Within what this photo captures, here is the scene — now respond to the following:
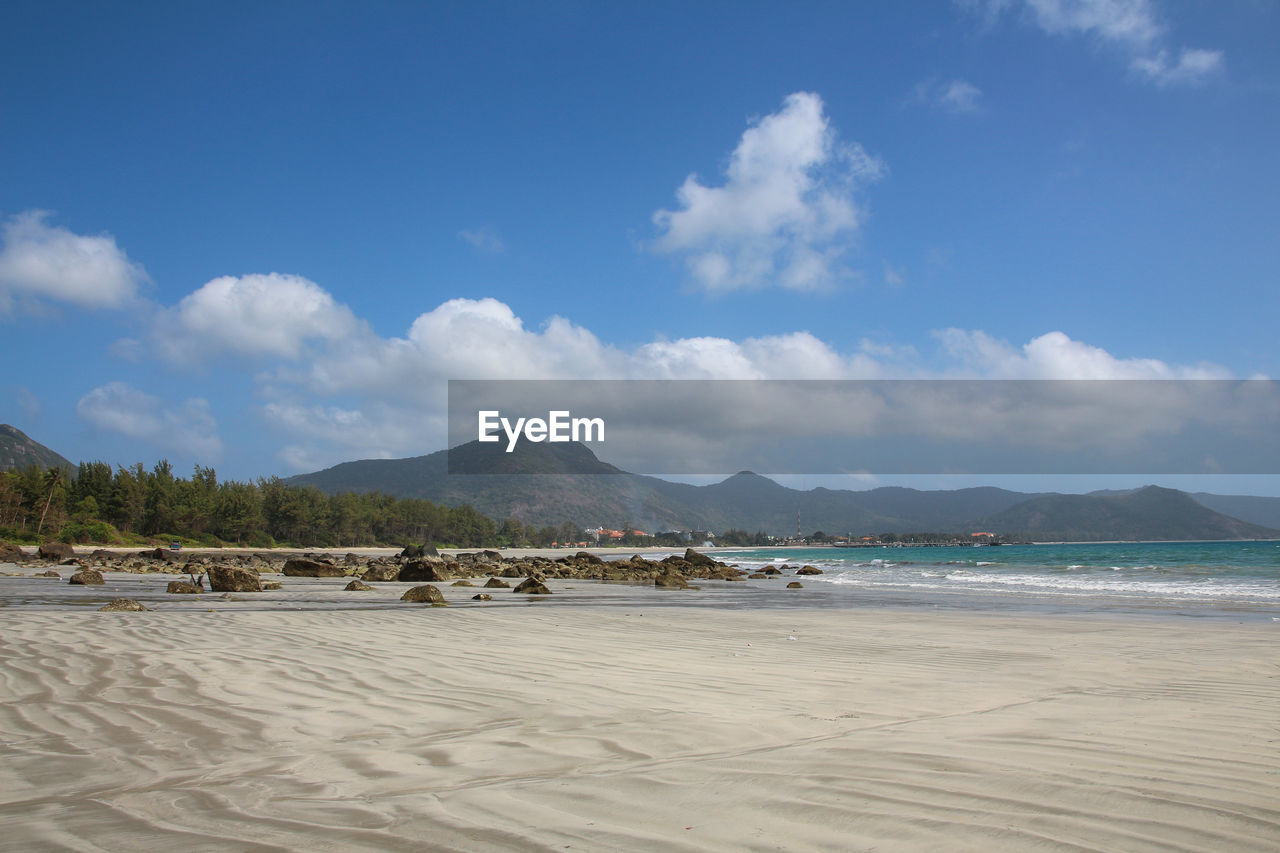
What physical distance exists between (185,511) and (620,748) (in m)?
82.5

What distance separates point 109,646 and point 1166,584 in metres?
31.0

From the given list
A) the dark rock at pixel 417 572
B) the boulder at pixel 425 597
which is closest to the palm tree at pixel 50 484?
the dark rock at pixel 417 572

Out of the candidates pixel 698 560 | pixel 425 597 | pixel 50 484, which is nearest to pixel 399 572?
pixel 425 597

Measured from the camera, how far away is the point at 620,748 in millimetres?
4105

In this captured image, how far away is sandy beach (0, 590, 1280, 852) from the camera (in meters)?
2.83

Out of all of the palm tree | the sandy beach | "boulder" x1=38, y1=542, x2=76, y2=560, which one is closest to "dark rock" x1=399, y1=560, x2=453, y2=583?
the sandy beach

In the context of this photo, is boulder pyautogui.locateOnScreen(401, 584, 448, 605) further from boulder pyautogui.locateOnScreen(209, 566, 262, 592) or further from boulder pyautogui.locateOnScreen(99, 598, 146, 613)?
boulder pyautogui.locateOnScreen(209, 566, 262, 592)

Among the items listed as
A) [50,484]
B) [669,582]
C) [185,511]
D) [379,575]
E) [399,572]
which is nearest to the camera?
[399,572]

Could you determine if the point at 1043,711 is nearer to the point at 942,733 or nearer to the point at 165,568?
the point at 942,733

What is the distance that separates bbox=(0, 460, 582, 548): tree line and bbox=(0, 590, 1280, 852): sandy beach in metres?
61.5

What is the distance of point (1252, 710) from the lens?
529cm

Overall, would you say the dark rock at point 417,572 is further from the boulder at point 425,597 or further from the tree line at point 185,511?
the tree line at point 185,511

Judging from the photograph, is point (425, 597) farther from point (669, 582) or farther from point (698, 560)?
point (698, 560)

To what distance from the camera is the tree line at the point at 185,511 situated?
2339 inches
